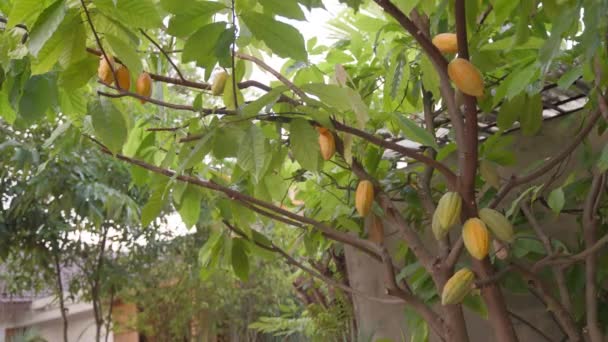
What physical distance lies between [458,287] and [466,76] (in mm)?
254

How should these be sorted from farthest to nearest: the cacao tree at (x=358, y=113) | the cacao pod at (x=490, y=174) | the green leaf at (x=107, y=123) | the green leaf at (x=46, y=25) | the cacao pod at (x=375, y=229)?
the cacao pod at (x=375, y=229), the cacao pod at (x=490, y=174), the green leaf at (x=107, y=123), the cacao tree at (x=358, y=113), the green leaf at (x=46, y=25)

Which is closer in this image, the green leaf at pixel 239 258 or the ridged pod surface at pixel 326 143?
the ridged pod surface at pixel 326 143

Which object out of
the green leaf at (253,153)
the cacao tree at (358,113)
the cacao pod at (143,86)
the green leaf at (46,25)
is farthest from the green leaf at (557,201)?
the green leaf at (46,25)

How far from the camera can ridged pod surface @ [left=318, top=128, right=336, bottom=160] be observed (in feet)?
2.59

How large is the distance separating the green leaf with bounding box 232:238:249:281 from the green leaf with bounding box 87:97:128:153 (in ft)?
1.31

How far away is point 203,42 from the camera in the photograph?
0.68 metres

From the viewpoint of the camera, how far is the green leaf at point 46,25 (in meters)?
0.54

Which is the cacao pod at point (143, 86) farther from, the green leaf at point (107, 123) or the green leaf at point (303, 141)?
the green leaf at point (303, 141)

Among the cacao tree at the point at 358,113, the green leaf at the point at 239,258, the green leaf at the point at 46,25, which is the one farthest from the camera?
the green leaf at the point at 239,258

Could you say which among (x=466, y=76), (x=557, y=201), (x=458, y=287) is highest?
(x=466, y=76)

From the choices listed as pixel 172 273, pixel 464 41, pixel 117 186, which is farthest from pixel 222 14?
pixel 172 273

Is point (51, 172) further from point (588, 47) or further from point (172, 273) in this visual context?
point (588, 47)

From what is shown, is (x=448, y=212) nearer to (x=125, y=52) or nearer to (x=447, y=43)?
(x=447, y=43)

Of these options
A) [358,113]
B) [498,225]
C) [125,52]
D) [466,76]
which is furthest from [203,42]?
[498,225]
